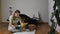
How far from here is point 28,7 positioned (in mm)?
5219

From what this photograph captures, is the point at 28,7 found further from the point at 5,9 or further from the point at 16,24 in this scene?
the point at 16,24

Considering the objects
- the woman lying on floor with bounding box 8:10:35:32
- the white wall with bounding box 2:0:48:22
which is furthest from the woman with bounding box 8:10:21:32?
the white wall with bounding box 2:0:48:22

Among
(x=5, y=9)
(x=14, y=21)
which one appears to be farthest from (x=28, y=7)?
A: (x=14, y=21)

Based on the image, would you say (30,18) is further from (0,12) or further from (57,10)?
(57,10)

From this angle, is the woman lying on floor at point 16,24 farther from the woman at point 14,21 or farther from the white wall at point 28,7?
the white wall at point 28,7

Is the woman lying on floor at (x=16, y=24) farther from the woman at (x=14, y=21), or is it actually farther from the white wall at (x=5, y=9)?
the white wall at (x=5, y=9)

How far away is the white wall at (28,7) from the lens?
16.9ft

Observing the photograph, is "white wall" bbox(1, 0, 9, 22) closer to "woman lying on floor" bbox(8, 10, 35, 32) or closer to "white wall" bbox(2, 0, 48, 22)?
"white wall" bbox(2, 0, 48, 22)

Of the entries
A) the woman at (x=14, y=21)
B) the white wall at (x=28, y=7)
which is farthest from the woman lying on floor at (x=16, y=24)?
the white wall at (x=28, y=7)

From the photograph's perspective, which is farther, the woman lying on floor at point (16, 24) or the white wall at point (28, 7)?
the white wall at point (28, 7)

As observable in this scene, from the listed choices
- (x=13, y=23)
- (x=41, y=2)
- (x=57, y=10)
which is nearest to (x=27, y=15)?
(x=41, y=2)

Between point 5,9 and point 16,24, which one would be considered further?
point 5,9

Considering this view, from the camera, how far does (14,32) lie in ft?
12.7

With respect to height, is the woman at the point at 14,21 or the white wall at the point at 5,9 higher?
the white wall at the point at 5,9
